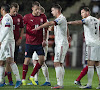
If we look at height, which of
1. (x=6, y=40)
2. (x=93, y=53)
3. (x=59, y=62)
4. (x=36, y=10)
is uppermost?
(x=36, y=10)

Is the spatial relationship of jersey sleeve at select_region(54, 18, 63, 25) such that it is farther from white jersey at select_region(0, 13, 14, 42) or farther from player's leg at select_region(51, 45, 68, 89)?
white jersey at select_region(0, 13, 14, 42)

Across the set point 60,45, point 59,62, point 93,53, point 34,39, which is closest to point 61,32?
point 60,45

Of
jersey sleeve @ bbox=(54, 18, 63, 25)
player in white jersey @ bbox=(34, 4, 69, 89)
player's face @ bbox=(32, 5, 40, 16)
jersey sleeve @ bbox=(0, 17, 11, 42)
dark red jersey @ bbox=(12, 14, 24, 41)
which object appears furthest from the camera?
dark red jersey @ bbox=(12, 14, 24, 41)

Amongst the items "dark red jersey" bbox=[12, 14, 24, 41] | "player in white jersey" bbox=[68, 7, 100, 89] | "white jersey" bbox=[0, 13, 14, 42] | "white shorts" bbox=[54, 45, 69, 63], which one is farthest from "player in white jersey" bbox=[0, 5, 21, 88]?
"player in white jersey" bbox=[68, 7, 100, 89]

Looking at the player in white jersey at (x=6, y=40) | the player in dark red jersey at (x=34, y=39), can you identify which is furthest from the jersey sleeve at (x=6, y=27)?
the player in dark red jersey at (x=34, y=39)

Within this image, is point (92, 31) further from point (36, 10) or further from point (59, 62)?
point (36, 10)

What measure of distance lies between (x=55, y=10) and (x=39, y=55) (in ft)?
4.33

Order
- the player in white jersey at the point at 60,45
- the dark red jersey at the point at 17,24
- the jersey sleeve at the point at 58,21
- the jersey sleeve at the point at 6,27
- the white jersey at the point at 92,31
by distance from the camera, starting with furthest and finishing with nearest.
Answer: the dark red jersey at the point at 17,24 → the white jersey at the point at 92,31 → the player in white jersey at the point at 60,45 → the jersey sleeve at the point at 58,21 → the jersey sleeve at the point at 6,27

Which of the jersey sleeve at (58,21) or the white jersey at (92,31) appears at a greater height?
the jersey sleeve at (58,21)

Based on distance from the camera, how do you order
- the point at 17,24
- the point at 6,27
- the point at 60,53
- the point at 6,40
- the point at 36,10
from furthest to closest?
the point at 17,24 < the point at 36,10 < the point at 60,53 < the point at 6,40 < the point at 6,27

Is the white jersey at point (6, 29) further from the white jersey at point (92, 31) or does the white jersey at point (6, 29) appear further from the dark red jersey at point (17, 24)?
the white jersey at point (92, 31)

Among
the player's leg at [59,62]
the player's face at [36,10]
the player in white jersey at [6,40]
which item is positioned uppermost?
the player's face at [36,10]

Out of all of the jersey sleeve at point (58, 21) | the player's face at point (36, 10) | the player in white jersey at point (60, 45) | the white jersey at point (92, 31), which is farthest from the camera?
the player's face at point (36, 10)

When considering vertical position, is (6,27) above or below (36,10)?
below
